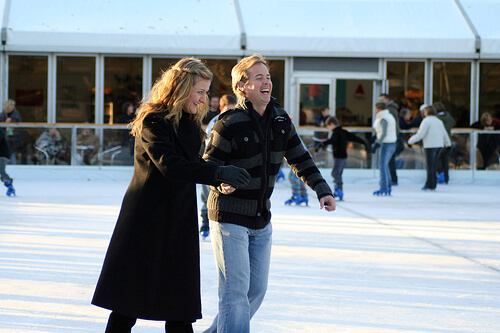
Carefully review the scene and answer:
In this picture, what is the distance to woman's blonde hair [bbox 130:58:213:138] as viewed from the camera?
3.03m

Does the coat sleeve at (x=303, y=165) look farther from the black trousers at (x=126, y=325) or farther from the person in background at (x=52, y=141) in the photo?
the person in background at (x=52, y=141)

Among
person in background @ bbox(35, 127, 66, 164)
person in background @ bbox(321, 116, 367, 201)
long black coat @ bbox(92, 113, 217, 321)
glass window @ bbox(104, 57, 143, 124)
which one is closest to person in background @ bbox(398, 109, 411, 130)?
person in background @ bbox(321, 116, 367, 201)

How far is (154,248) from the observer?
2.99 m

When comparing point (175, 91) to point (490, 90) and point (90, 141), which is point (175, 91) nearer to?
point (90, 141)

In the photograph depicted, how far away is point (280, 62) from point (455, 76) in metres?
4.43

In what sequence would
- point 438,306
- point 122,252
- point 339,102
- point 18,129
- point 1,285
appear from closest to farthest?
point 122,252 < point 438,306 < point 1,285 < point 18,129 < point 339,102

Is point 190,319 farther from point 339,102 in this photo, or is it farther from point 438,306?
point 339,102

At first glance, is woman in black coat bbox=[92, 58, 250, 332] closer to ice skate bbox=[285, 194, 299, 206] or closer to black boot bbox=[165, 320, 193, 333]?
black boot bbox=[165, 320, 193, 333]

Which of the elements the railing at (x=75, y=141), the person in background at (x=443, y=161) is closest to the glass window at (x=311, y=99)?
the person in background at (x=443, y=161)

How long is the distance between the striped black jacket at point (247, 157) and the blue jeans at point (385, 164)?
957 cm

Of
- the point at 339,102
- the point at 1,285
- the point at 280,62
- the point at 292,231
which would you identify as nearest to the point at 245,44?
the point at 280,62

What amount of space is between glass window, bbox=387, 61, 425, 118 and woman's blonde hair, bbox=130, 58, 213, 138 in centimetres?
1660

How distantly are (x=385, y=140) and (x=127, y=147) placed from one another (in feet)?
18.2

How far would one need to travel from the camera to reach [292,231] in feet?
25.9
